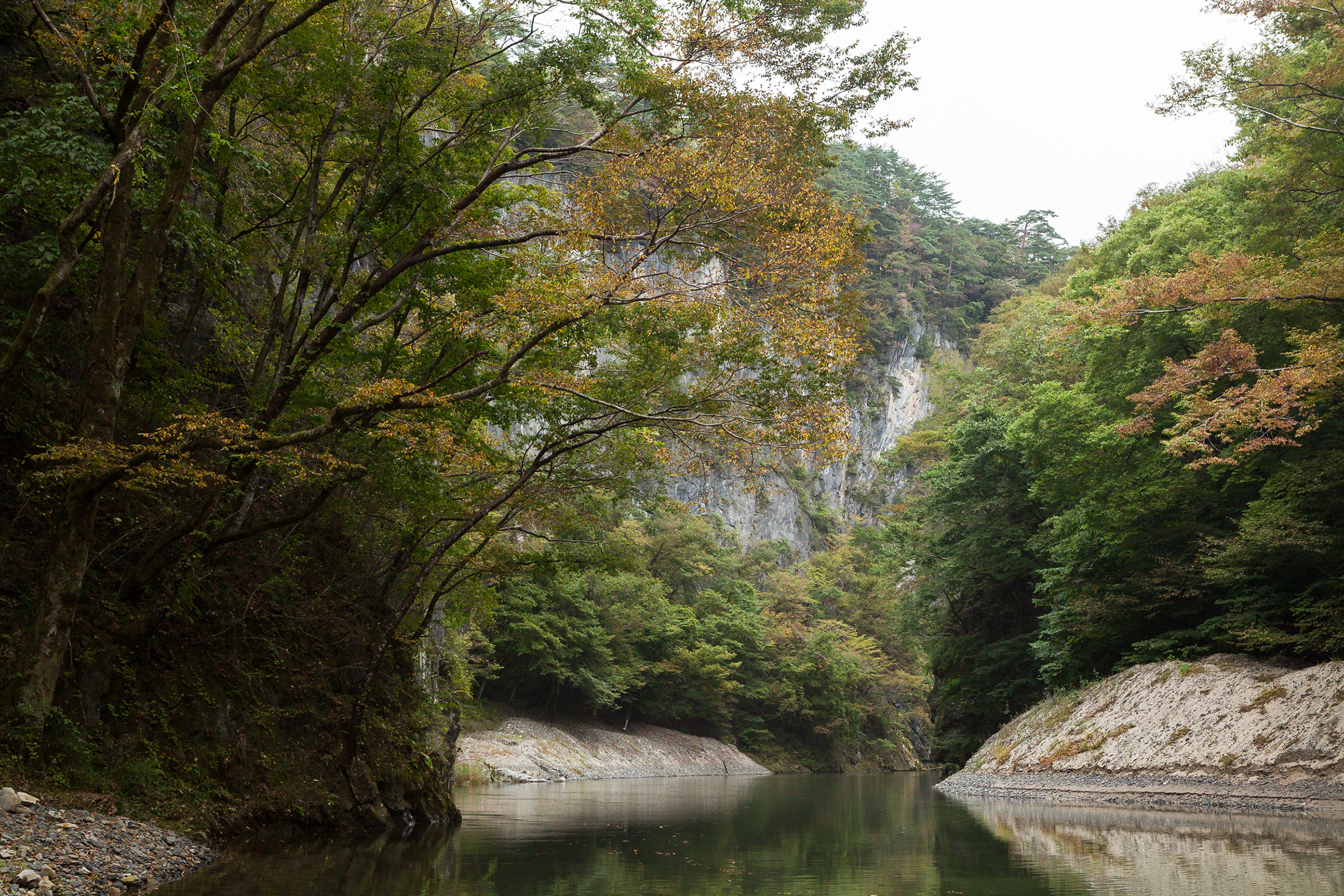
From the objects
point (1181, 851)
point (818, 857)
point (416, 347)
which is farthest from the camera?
point (416, 347)

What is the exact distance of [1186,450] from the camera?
1769 cm

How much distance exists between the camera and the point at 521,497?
1509 cm

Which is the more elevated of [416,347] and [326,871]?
[416,347]

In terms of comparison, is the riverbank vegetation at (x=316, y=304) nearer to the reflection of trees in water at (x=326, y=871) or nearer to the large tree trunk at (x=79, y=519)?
the large tree trunk at (x=79, y=519)

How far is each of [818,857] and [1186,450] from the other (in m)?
11.7

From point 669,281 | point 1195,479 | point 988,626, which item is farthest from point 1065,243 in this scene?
point 669,281

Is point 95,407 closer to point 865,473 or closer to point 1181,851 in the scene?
point 1181,851

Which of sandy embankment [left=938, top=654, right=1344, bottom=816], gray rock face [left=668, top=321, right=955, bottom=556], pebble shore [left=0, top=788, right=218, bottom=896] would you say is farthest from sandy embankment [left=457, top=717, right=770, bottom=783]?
gray rock face [left=668, top=321, right=955, bottom=556]

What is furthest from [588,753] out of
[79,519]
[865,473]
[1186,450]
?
[865,473]

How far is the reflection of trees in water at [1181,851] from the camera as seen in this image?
297 inches

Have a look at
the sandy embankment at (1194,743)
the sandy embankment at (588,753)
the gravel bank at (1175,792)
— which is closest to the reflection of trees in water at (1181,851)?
the gravel bank at (1175,792)

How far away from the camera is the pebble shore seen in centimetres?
634

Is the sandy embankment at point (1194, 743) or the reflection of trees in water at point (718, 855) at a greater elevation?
the sandy embankment at point (1194, 743)

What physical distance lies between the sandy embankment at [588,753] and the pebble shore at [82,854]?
65.9ft
